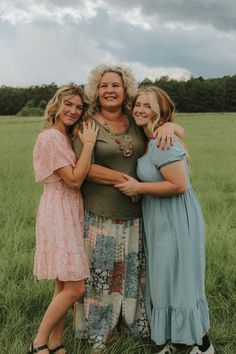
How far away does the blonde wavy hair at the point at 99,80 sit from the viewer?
303 cm

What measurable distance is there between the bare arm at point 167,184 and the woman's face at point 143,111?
0.31 meters

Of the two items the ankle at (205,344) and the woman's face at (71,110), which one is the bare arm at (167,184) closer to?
the woman's face at (71,110)

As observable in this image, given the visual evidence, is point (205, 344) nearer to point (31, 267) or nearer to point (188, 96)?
point (31, 267)

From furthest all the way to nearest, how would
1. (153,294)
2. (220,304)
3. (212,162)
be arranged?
(212,162) → (220,304) → (153,294)

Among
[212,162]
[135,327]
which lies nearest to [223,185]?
[212,162]

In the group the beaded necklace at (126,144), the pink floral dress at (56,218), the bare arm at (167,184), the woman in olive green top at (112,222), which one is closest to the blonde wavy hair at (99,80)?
the woman in olive green top at (112,222)

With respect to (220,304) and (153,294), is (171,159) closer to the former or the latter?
(153,294)

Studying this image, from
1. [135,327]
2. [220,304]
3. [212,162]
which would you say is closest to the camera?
[135,327]

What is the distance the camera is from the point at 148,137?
305 centimetres

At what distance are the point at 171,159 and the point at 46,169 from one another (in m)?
0.73

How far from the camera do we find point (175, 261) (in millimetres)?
2975

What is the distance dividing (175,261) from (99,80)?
3.97 feet

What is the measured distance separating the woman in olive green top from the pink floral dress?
16 centimetres

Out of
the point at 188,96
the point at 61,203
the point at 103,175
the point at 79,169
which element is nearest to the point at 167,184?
the point at 103,175
